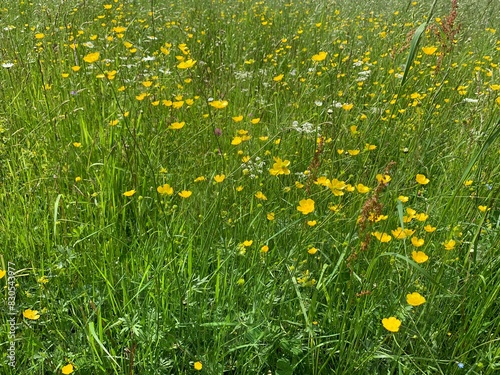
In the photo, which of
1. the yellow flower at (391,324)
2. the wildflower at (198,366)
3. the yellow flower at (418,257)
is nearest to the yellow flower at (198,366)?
the wildflower at (198,366)

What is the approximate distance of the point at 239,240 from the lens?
151cm

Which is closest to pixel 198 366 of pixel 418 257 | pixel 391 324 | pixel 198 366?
pixel 198 366

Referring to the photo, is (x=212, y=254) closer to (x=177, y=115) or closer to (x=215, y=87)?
(x=177, y=115)

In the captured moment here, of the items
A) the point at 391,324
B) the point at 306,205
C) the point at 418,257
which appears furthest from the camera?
the point at 306,205

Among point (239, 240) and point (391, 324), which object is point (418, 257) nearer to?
point (391, 324)

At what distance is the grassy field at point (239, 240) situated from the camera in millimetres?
1178

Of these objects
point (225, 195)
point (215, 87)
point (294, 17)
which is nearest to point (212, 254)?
point (225, 195)

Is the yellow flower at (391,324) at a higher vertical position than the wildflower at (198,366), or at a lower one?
higher

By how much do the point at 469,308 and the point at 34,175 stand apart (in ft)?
5.61

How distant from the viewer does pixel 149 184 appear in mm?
1846

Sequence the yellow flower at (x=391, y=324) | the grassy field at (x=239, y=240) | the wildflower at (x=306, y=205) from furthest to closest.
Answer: the wildflower at (x=306, y=205), the grassy field at (x=239, y=240), the yellow flower at (x=391, y=324)

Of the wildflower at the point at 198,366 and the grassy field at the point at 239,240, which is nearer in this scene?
the wildflower at the point at 198,366

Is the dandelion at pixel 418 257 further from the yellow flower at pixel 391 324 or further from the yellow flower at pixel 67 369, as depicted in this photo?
the yellow flower at pixel 67 369

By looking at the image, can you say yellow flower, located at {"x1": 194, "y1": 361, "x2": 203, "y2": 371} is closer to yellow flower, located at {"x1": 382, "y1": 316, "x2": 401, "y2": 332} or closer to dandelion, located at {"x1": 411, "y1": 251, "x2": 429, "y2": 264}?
yellow flower, located at {"x1": 382, "y1": 316, "x2": 401, "y2": 332}
